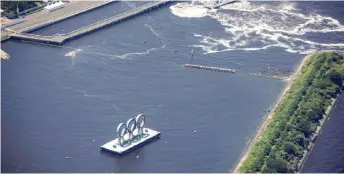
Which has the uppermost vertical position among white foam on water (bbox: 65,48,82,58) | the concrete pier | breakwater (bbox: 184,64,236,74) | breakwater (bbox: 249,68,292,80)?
the concrete pier

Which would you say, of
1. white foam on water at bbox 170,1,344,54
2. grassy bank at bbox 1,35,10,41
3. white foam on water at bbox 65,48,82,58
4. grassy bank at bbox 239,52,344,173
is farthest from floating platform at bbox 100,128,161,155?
grassy bank at bbox 1,35,10,41

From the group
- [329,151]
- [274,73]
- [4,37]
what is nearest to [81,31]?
[4,37]

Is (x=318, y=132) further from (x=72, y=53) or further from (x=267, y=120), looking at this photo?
(x=72, y=53)

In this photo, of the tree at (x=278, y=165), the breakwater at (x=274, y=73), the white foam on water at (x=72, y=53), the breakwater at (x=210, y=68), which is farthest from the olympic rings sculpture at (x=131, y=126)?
the white foam on water at (x=72, y=53)

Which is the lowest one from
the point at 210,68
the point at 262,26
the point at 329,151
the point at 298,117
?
the point at 329,151

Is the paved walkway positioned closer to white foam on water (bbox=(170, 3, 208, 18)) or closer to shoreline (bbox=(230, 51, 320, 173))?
white foam on water (bbox=(170, 3, 208, 18))

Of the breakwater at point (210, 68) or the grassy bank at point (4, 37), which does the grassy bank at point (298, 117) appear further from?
the grassy bank at point (4, 37)
